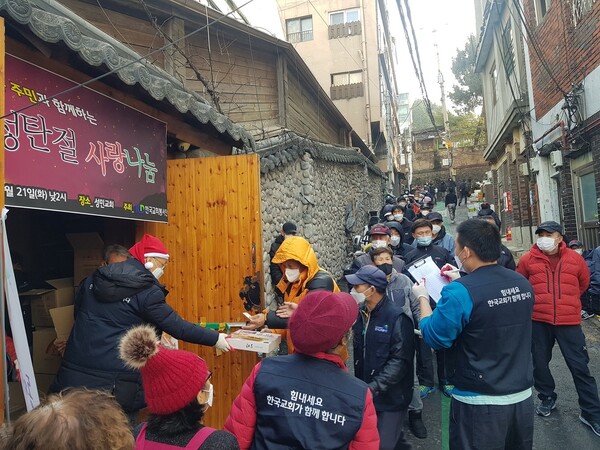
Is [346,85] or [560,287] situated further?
[346,85]

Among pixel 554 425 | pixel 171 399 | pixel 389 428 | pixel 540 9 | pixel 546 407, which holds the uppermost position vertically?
pixel 540 9

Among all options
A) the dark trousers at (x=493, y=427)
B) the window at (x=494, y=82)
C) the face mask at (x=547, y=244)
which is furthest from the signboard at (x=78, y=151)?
the window at (x=494, y=82)

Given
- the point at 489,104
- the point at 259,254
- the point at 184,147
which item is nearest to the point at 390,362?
the point at 259,254

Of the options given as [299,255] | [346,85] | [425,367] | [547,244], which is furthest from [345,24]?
[299,255]

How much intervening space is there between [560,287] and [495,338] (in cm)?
223

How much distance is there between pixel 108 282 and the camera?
289cm

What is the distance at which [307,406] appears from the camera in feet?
5.90

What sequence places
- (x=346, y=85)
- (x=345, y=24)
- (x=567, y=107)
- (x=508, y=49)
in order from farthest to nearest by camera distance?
(x=346, y=85) < (x=345, y=24) < (x=508, y=49) < (x=567, y=107)

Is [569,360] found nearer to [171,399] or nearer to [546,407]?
[546,407]

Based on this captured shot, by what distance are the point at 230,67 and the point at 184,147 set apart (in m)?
5.40

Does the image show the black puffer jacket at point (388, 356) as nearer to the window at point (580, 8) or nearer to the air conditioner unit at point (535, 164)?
the window at point (580, 8)

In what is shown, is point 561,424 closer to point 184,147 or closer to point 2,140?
point 184,147

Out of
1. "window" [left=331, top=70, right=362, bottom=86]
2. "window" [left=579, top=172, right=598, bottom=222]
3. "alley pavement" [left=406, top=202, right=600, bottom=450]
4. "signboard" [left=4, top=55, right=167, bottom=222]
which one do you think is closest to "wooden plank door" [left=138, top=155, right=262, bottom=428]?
"signboard" [left=4, top=55, right=167, bottom=222]

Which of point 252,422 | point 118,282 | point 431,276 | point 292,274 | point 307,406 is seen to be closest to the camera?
point 307,406
